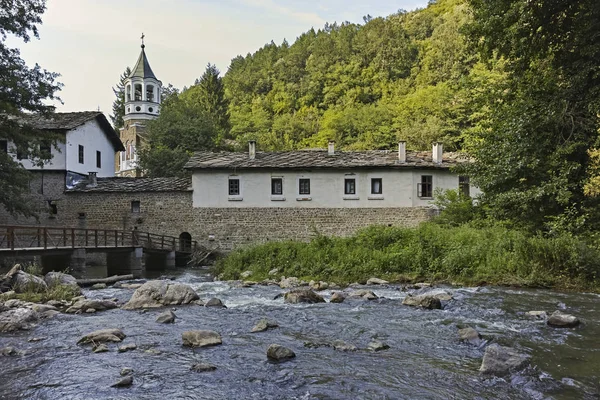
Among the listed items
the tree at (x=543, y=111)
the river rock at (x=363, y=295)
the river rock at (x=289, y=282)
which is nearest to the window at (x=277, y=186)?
the river rock at (x=289, y=282)

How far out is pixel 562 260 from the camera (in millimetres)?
12672

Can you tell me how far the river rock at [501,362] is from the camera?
5730 mm

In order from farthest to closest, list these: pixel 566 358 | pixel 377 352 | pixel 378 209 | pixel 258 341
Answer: pixel 378 209
pixel 258 341
pixel 377 352
pixel 566 358

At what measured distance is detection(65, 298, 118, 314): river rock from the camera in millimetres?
10396

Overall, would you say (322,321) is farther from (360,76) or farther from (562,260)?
(360,76)

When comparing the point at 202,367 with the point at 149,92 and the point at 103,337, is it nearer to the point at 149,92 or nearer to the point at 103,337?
the point at 103,337

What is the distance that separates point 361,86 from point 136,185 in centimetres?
4436

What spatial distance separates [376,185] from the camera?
85.2 ft

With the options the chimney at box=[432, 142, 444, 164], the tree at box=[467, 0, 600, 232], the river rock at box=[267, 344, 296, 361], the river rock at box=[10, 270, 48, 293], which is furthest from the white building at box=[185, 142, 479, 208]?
the river rock at box=[267, 344, 296, 361]

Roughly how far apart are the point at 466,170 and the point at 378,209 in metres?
9.89

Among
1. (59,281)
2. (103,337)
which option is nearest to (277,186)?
(59,281)

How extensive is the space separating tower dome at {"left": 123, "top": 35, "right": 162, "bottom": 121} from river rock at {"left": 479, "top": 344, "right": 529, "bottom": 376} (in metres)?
43.0

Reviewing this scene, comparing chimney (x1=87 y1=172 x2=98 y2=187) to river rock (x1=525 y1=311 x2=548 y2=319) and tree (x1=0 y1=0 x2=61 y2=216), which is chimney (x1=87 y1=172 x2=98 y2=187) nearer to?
tree (x1=0 y1=0 x2=61 y2=216)

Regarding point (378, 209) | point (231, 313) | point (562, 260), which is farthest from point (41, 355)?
point (378, 209)
